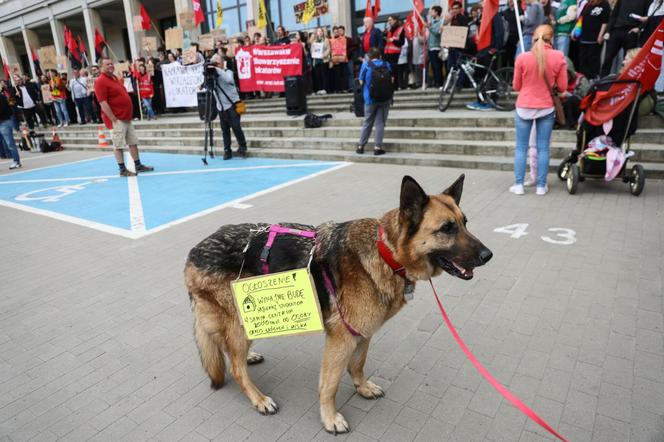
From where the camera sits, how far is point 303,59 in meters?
13.8

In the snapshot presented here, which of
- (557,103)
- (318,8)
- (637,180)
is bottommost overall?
(637,180)

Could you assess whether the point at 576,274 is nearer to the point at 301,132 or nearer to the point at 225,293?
the point at 225,293

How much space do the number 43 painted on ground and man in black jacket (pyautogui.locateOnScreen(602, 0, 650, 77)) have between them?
6.04 metres

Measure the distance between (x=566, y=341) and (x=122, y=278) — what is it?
4.35 m

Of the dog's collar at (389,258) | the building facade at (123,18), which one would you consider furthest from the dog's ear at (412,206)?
the building facade at (123,18)

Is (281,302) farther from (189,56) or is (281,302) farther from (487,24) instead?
(189,56)

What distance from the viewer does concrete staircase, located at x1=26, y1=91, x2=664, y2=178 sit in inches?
306

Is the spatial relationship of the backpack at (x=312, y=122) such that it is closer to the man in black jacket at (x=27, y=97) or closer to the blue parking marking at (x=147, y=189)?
the blue parking marking at (x=147, y=189)

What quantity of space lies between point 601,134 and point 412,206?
560cm

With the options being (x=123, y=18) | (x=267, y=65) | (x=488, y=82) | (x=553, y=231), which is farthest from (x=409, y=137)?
(x=123, y=18)

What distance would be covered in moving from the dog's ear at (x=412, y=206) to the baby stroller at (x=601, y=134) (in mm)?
5213

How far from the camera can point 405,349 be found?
3080 millimetres

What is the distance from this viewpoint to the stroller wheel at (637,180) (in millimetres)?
5848

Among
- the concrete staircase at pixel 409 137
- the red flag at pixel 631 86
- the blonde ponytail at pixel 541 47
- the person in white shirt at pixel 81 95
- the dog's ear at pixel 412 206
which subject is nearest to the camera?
the dog's ear at pixel 412 206
